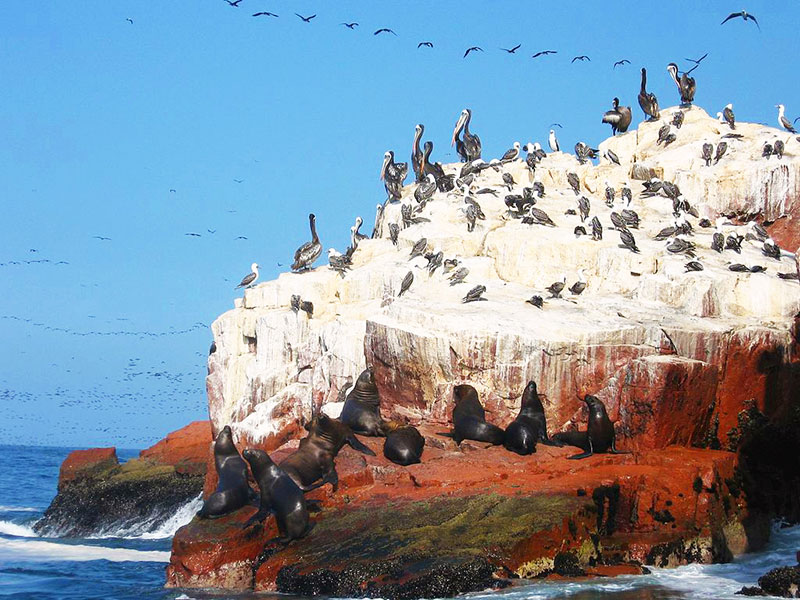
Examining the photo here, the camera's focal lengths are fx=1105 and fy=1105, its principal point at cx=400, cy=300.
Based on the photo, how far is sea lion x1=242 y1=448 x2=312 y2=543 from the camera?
1550 centimetres

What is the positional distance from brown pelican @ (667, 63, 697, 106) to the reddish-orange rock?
1750 cm

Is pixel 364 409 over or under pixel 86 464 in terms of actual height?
over

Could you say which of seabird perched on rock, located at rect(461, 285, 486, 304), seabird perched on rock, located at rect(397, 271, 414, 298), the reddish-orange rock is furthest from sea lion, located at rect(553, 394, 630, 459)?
the reddish-orange rock

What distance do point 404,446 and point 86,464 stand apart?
52.6 feet

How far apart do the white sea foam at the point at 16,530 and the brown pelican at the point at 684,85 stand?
22.3m

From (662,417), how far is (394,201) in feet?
46.1

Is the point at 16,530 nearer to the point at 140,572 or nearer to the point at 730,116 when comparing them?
the point at 140,572

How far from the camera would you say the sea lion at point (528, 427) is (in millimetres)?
18094

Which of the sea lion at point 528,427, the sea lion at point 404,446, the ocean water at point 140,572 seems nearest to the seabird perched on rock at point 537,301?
the sea lion at point 528,427

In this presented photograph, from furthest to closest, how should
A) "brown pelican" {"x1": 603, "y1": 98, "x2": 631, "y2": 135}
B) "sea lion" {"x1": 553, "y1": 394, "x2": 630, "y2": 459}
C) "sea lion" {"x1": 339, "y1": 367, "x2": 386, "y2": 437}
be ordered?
"brown pelican" {"x1": 603, "y1": 98, "x2": 631, "y2": 135}
"sea lion" {"x1": 339, "y1": 367, "x2": 386, "y2": 437}
"sea lion" {"x1": 553, "y1": 394, "x2": 630, "y2": 459}

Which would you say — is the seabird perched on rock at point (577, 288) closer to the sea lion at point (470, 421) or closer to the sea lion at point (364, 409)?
the sea lion at point (470, 421)

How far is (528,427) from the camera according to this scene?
721 inches

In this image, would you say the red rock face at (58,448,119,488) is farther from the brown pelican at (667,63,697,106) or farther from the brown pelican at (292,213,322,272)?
the brown pelican at (667,63,697,106)

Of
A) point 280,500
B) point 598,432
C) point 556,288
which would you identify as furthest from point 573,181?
point 280,500
